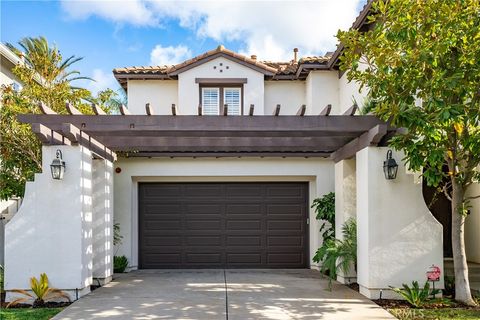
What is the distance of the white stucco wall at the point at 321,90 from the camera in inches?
571

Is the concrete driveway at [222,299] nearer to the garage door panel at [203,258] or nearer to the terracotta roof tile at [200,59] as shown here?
the garage door panel at [203,258]

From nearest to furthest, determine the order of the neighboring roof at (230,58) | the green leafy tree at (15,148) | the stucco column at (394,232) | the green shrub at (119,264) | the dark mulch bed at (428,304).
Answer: the dark mulch bed at (428,304), the stucco column at (394,232), the green leafy tree at (15,148), the green shrub at (119,264), the neighboring roof at (230,58)

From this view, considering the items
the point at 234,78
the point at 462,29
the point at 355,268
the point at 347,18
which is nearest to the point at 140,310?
the point at 355,268

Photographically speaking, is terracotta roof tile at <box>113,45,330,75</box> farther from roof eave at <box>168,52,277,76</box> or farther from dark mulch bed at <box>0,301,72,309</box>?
dark mulch bed at <box>0,301,72,309</box>

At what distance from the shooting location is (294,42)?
54.0ft

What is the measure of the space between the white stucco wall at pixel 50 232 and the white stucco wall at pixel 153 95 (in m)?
6.09

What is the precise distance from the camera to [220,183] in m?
13.5

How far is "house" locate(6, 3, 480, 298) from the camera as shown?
8.80 meters

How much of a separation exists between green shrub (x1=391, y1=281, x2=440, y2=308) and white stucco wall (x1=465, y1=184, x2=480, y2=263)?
4350mm

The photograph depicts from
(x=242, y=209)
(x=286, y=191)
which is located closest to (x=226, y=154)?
(x=242, y=209)

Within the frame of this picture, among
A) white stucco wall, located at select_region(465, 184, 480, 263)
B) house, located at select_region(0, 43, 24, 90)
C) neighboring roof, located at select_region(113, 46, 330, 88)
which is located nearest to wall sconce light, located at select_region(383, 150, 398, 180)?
white stucco wall, located at select_region(465, 184, 480, 263)

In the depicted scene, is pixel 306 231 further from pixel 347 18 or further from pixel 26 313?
pixel 26 313

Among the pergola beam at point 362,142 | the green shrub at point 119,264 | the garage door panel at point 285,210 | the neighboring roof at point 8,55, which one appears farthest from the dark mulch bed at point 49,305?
the neighboring roof at point 8,55

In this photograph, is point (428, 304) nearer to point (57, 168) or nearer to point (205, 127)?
point (205, 127)
